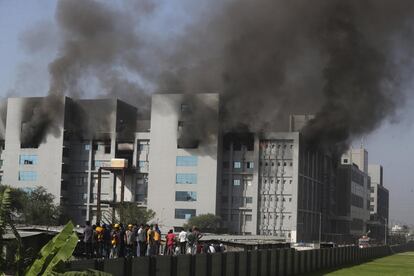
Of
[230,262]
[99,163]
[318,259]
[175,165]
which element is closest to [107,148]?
[99,163]

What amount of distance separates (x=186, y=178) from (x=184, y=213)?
6.14 meters

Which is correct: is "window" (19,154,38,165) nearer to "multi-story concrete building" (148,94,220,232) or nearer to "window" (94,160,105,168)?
"window" (94,160,105,168)

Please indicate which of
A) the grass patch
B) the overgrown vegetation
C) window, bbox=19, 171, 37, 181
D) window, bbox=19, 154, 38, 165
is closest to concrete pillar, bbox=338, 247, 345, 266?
the grass patch

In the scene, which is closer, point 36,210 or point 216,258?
point 216,258

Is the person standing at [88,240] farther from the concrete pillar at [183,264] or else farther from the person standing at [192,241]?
the person standing at [192,241]

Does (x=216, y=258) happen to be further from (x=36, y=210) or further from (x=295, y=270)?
(x=36, y=210)

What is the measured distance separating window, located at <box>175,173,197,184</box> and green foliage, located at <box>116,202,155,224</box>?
8548mm

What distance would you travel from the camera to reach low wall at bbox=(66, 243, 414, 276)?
2021 centimetres

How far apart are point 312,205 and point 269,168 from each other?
13657 mm

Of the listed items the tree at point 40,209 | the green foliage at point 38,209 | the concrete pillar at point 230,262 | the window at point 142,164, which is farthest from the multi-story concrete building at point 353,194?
the concrete pillar at point 230,262

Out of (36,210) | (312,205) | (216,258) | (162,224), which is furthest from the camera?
(312,205)

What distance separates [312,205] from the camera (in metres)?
132

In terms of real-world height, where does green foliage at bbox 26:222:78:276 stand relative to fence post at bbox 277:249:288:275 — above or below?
above

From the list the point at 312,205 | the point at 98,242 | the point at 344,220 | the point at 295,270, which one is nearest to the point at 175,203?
the point at 312,205
